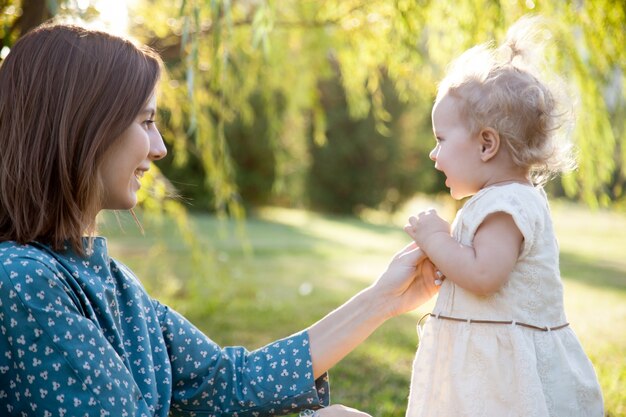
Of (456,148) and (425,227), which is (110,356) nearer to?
(425,227)

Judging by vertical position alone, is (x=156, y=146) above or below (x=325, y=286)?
above

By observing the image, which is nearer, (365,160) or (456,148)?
(456,148)

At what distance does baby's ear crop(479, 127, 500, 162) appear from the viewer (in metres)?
1.97

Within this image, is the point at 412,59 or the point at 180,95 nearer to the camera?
the point at 412,59

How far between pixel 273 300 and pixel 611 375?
3.57 meters

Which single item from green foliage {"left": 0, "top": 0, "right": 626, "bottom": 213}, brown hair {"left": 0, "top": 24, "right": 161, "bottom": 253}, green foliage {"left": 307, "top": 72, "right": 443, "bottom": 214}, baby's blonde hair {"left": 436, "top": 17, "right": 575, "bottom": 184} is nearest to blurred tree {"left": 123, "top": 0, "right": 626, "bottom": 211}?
green foliage {"left": 0, "top": 0, "right": 626, "bottom": 213}

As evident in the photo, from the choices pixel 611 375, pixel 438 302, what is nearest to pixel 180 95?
pixel 611 375

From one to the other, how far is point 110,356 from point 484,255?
2.96ft

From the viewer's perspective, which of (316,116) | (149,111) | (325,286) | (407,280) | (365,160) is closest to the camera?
(149,111)

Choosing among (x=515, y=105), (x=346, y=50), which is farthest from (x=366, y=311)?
(x=346, y=50)

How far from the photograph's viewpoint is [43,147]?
5.39ft

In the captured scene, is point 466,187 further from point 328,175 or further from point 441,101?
point 328,175

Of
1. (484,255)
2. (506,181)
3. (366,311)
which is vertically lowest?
(366,311)

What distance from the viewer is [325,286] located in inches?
316
